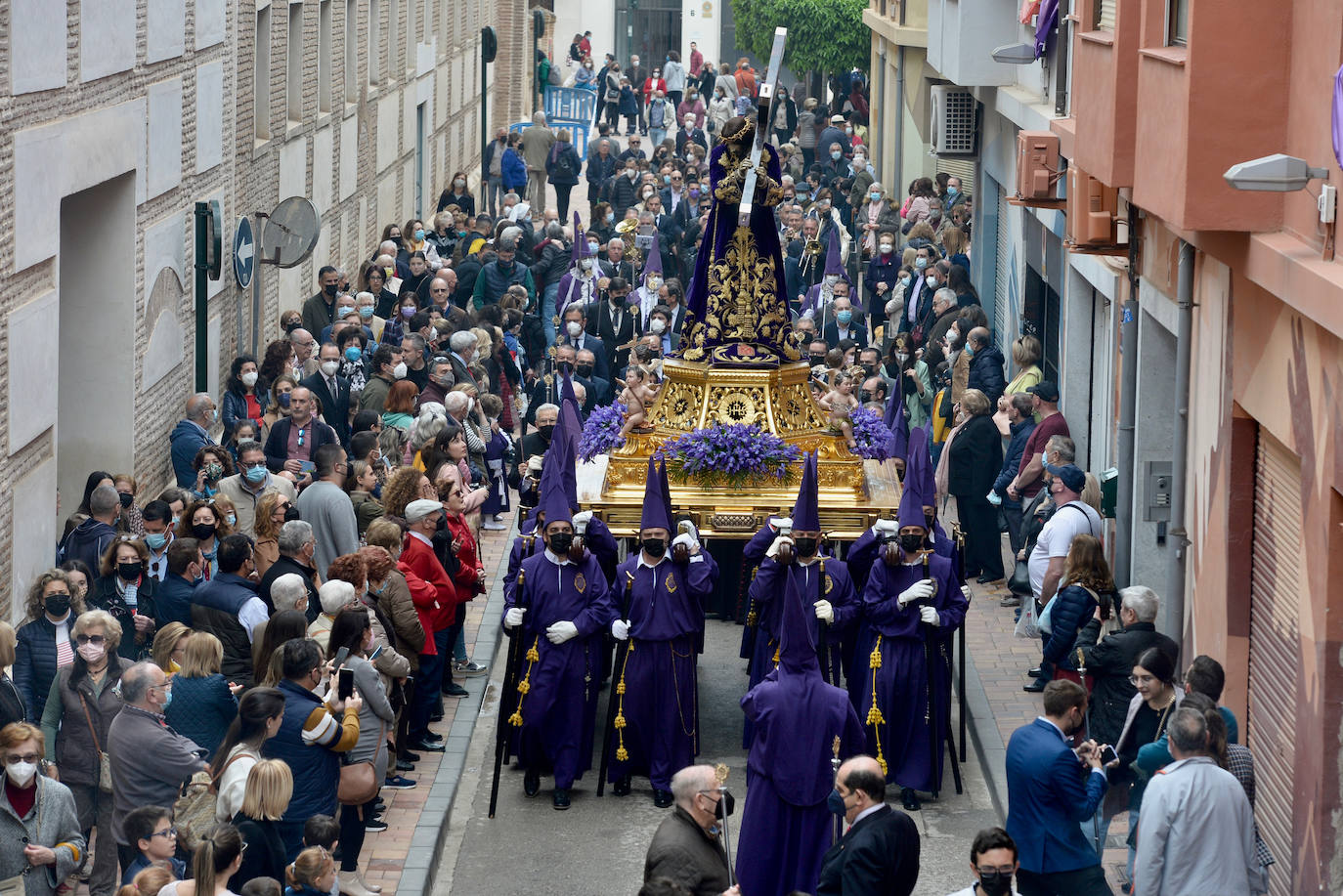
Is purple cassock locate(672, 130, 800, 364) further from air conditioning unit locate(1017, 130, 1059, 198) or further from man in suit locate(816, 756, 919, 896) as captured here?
man in suit locate(816, 756, 919, 896)

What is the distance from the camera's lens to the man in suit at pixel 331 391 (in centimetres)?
1782

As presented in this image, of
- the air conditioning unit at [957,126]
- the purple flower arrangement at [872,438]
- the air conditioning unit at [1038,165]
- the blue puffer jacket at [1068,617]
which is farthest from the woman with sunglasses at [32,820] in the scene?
the air conditioning unit at [957,126]

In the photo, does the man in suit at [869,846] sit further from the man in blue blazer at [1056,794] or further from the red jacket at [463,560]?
the red jacket at [463,560]

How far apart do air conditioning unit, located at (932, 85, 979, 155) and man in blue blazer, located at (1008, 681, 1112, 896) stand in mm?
18821

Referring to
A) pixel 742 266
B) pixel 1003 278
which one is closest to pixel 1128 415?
pixel 742 266

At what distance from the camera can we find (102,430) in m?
16.3

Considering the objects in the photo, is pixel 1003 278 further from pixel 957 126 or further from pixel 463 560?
pixel 463 560

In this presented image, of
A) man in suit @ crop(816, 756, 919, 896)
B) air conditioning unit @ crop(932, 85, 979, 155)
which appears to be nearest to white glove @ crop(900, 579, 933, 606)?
man in suit @ crop(816, 756, 919, 896)

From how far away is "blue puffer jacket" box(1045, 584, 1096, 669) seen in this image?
11.8m

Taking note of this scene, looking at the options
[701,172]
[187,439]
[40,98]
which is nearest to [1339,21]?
[40,98]

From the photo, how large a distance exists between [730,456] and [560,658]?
216 centimetres

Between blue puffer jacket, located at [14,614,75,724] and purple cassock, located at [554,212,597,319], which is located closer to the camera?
blue puffer jacket, located at [14,614,75,724]

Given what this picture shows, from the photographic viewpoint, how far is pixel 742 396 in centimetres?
1452

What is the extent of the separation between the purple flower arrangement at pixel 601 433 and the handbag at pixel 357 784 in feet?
15.3
